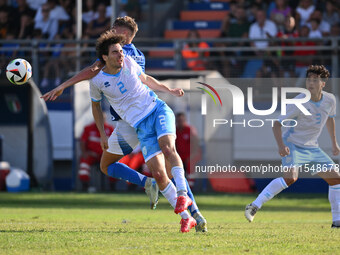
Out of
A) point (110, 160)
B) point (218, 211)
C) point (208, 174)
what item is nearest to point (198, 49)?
point (208, 174)

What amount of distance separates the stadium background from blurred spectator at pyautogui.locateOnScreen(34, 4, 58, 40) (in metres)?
0.09

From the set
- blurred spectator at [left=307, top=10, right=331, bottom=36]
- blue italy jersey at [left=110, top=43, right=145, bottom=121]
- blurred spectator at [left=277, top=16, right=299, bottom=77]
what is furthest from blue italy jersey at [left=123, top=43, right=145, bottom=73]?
blurred spectator at [left=307, top=10, right=331, bottom=36]

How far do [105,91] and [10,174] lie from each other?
10140 millimetres

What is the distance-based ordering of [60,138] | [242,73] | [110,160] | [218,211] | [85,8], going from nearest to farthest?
[110,160]
[218,211]
[242,73]
[60,138]
[85,8]

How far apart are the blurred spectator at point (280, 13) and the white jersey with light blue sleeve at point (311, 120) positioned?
894cm

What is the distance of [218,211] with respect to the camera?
13.9m

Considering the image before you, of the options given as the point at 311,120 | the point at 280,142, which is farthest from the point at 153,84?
the point at 311,120

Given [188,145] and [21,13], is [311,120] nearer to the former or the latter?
[188,145]

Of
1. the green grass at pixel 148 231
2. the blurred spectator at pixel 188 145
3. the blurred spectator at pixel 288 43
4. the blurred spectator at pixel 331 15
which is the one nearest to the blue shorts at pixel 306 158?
the green grass at pixel 148 231

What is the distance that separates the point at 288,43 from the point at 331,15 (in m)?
2.23

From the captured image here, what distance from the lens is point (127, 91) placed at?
865 centimetres

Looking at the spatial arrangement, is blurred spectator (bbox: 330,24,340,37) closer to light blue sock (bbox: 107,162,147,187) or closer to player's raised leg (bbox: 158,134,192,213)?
light blue sock (bbox: 107,162,147,187)

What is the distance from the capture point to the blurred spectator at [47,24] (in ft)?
68.6

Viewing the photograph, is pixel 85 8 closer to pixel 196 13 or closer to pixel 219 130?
pixel 196 13
